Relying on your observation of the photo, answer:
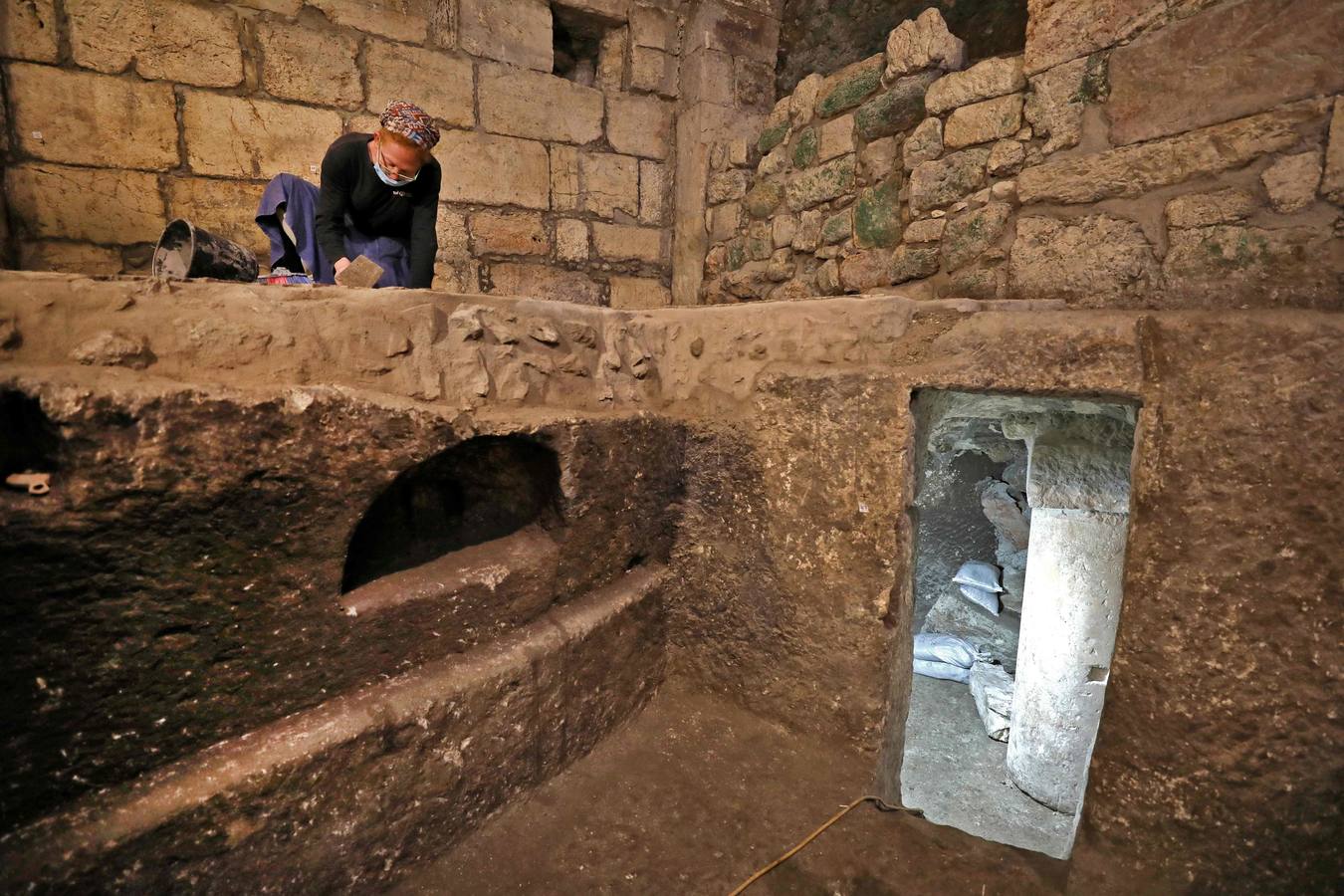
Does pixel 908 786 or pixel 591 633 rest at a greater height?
pixel 591 633

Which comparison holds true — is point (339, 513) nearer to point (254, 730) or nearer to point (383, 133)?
point (254, 730)

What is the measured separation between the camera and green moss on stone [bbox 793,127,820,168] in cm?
309

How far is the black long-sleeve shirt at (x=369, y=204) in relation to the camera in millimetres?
2252

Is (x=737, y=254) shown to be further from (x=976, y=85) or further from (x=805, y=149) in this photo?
(x=976, y=85)

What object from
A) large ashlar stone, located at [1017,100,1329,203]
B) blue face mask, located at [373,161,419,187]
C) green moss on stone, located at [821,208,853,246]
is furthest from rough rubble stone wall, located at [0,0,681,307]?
large ashlar stone, located at [1017,100,1329,203]

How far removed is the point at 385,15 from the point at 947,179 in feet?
9.84

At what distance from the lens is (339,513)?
1.20m

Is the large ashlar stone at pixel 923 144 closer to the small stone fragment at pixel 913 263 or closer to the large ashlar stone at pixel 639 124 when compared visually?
the small stone fragment at pixel 913 263

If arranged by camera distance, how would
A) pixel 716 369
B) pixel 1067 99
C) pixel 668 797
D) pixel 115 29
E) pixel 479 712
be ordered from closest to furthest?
pixel 479 712, pixel 668 797, pixel 716 369, pixel 1067 99, pixel 115 29

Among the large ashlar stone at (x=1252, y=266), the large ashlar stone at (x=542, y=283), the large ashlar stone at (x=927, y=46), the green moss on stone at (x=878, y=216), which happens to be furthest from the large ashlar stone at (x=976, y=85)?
the large ashlar stone at (x=542, y=283)

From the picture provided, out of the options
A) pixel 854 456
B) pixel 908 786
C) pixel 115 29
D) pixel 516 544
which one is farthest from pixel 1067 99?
pixel 115 29

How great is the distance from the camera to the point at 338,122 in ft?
10.9

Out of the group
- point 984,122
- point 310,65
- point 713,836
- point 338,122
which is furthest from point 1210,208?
point 310,65

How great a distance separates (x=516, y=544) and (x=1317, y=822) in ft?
5.68
